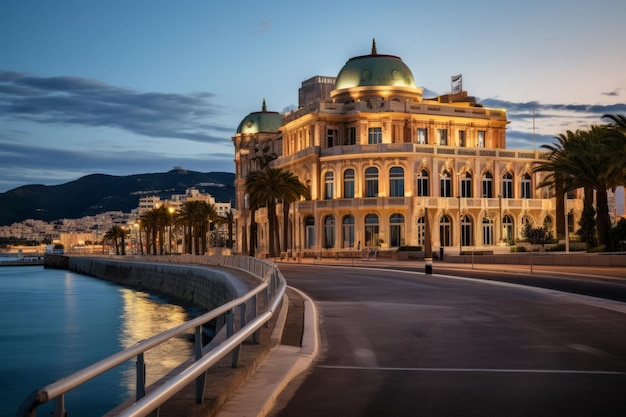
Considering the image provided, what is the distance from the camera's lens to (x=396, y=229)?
91.1 meters

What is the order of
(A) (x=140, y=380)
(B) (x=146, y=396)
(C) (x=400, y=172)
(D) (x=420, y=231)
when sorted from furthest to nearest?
(C) (x=400, y=172) < (D) (x=420, y=231) < (A) (x=140, y=380) < (B) (x=146, y=396)

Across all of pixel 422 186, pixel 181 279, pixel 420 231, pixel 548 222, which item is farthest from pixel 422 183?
pixel 181 279

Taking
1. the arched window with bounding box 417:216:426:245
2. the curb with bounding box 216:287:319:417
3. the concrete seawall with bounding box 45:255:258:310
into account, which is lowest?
the concrete seawall with bounding box 45:255:258:310

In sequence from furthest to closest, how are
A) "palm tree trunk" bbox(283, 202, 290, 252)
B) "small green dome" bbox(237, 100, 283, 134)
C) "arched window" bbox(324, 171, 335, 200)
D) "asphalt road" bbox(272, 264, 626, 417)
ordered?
"small green dome" bbox(237, 100, 283, 134) → "arched window" bbox(324, 171, 335, 200) → "palm tree trunk" bbox(283, 202, 290, 252) → "asphalt road" bbox(272, 264, 626, 417)

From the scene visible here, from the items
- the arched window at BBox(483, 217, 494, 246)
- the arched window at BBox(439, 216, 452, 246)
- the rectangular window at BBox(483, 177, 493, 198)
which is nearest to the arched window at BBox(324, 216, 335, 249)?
the arched window at BBox(439, 216, 452, 246)

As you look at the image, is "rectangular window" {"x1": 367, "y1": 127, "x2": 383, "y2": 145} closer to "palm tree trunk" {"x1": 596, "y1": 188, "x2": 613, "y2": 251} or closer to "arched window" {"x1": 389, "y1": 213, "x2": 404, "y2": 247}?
"arched window" {"x1": 389, "y1": 213, "x2": 404, "y2": 247}

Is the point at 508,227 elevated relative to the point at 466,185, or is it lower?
lower

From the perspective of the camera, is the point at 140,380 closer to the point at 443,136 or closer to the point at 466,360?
the point at 466,360

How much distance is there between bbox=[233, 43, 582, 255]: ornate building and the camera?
91.0 m

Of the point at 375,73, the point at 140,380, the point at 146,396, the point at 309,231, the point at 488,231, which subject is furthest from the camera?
the point at 375,73

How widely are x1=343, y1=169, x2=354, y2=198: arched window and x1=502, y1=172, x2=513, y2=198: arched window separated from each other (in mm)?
18543

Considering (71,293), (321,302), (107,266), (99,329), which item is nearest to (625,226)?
(99,329)

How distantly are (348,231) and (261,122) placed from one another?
47.6 metres

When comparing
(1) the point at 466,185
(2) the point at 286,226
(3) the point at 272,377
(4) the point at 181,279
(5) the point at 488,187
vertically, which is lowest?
(4) the point at 181,279
